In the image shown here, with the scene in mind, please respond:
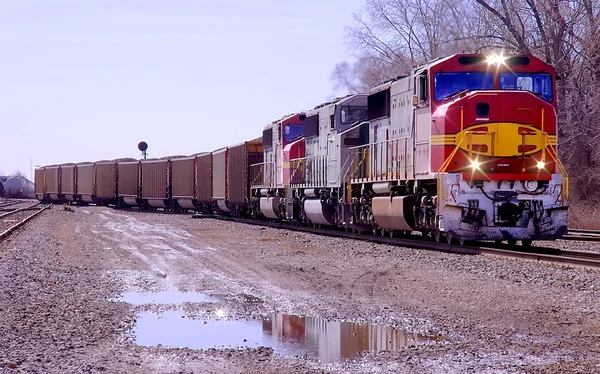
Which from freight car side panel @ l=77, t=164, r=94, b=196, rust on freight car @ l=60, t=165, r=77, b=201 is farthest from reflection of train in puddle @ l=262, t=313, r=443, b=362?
rust on freight car @ l=60, t=165, r=77, b=201

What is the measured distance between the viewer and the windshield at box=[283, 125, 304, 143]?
1120 inches

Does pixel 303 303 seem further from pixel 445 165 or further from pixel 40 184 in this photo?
pixel 40 184

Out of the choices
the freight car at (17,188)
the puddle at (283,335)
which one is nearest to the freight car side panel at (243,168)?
the puddle at (283,335)

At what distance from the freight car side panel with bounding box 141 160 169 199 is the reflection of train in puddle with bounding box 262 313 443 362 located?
39.7m

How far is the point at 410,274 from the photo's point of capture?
42.6 ft

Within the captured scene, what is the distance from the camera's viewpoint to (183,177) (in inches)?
1795

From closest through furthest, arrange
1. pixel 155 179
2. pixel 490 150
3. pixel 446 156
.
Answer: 1. pixel 490 150
2. pixel 446 156
3. pixel 155 179

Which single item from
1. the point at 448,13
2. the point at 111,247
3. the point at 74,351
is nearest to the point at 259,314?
the point at 74,351

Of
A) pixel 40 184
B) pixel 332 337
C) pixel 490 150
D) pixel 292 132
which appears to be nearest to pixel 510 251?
pixel 490 150

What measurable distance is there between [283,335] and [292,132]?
21.0 meters

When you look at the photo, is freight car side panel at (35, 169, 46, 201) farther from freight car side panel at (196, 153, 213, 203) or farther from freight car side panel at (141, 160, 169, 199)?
freight car side panel at (196, 153, 213, 203)

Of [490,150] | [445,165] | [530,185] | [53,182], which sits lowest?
[530,185]

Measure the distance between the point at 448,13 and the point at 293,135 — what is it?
1879 cm

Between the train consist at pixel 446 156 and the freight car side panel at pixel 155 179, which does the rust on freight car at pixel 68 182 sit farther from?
the train consist at pixel 446 156
